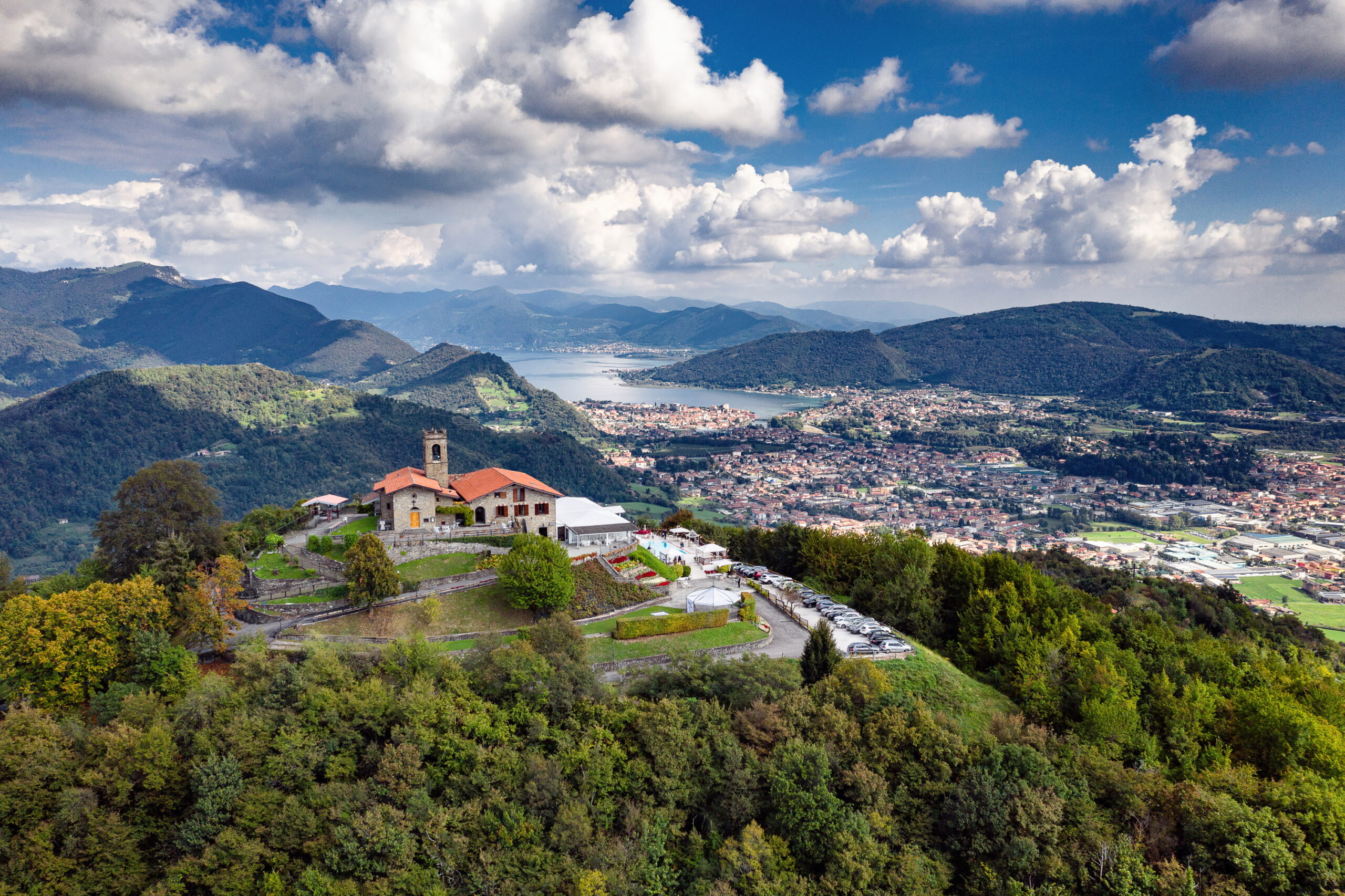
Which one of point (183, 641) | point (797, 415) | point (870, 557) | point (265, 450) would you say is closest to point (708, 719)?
point (870, 557)

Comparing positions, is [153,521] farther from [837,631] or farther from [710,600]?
[837,631]

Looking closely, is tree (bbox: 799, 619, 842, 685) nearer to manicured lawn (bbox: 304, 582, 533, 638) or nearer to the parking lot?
the parking lot

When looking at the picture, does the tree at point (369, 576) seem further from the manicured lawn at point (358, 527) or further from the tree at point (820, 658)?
the tree at point (820, 658)

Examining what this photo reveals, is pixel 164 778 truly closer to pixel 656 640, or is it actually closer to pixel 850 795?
pixel 656 640

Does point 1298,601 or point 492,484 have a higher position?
point 492,484

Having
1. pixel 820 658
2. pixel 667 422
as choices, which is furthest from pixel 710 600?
pixel 667 422

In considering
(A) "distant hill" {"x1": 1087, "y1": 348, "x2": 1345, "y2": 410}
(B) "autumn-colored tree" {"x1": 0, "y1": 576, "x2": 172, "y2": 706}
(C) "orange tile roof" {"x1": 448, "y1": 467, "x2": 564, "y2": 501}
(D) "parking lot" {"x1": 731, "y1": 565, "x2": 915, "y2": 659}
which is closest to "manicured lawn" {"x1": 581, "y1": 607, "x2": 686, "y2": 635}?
(D) "parking lot" {"x1": 731, "y1": 565, "x2": 915, "y2": 659}

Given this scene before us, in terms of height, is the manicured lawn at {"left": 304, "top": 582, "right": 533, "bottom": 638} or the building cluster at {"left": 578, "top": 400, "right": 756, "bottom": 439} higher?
the manicured lawn at {"left": 304, "top": 582, "right": 533, "bottom": 638}
